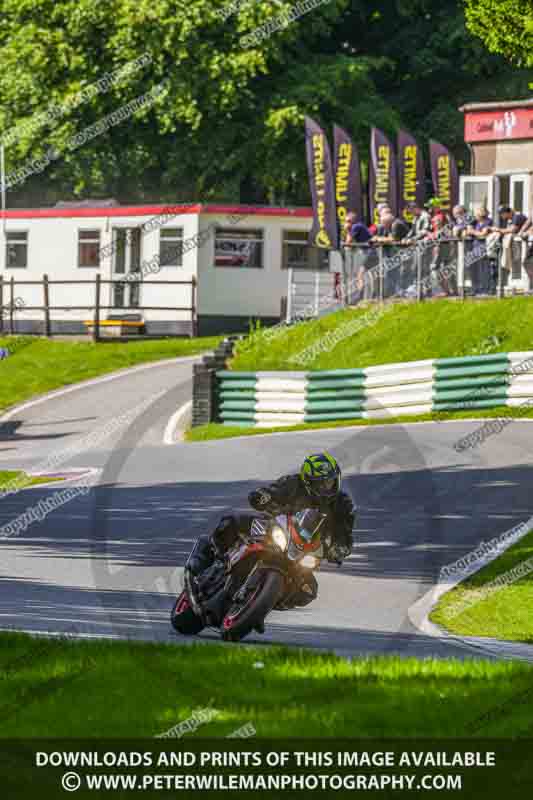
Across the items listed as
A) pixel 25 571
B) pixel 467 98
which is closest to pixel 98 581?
pixel 25 571

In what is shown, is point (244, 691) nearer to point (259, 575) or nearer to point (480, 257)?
point (259, 575)

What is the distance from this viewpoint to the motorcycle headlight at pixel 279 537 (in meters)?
11.0

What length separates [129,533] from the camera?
18.2 metres

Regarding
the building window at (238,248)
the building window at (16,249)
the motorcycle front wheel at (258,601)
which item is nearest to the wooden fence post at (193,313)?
the building window at (238,248)

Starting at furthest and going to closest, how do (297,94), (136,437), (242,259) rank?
(297,94)
(242,259)
(136,437)

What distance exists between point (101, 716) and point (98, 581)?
697cm

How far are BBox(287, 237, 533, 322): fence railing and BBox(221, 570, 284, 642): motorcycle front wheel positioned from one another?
18.4 metres

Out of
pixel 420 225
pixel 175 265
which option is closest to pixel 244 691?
pixel 420 225

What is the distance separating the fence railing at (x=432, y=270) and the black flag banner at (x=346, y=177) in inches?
260

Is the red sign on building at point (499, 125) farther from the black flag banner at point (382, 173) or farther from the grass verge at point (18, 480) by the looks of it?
the grass verge at point (18, 480)

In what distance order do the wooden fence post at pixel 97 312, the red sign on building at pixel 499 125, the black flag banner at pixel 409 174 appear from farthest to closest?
the wooden fence post at pixel 97 312
the black flag banner at pixel 409 174
the red sign on building at pixel 499 125
